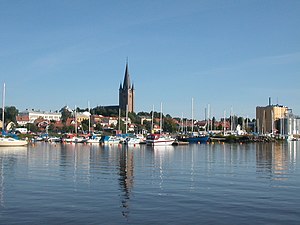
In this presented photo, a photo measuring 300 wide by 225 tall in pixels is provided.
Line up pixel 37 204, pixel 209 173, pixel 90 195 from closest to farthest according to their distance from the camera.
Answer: pixel 37 204
pixel 90 195
pixel 209 173

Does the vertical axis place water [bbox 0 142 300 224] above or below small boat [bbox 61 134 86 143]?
below

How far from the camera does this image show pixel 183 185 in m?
24.0

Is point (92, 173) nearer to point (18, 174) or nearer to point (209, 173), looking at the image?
point (18, 174)

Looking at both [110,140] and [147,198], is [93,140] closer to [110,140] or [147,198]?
[110,140]

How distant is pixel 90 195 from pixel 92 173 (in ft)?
32.0

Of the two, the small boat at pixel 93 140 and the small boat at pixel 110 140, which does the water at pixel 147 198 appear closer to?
the small boat at pixel 110 140

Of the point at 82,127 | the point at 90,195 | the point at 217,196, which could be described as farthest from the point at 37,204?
the point at 82,127

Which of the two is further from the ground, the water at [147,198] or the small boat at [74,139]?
the small boat at [74,139]

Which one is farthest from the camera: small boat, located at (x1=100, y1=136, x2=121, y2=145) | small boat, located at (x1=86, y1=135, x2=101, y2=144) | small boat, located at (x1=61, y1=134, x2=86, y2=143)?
small boat, located at (x1=61, y1=134, x2=86, y2=143)

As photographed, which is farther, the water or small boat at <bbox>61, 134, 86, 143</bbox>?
small boat at <bbox>61, 134, 86, 143</bbox>

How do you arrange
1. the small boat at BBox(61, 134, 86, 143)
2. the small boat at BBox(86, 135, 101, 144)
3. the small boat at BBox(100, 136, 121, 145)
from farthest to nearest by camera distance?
the small boat at BBox(61, 134, 86, 143) → the small boat at BBox(86, 135, 101, 144) → the small boat at BBox(100, 136, 121, 145)

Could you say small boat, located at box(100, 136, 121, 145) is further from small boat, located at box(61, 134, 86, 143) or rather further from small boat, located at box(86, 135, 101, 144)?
small boat, located at box(61, 134, 86, 143)

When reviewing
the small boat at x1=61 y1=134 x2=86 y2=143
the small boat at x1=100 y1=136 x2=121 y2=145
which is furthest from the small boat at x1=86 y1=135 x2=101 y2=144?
the small boat at x1=100 y1=136 x2=121 y2=145

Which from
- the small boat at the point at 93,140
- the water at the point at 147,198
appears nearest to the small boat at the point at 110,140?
the small boat at the point at 93,140
